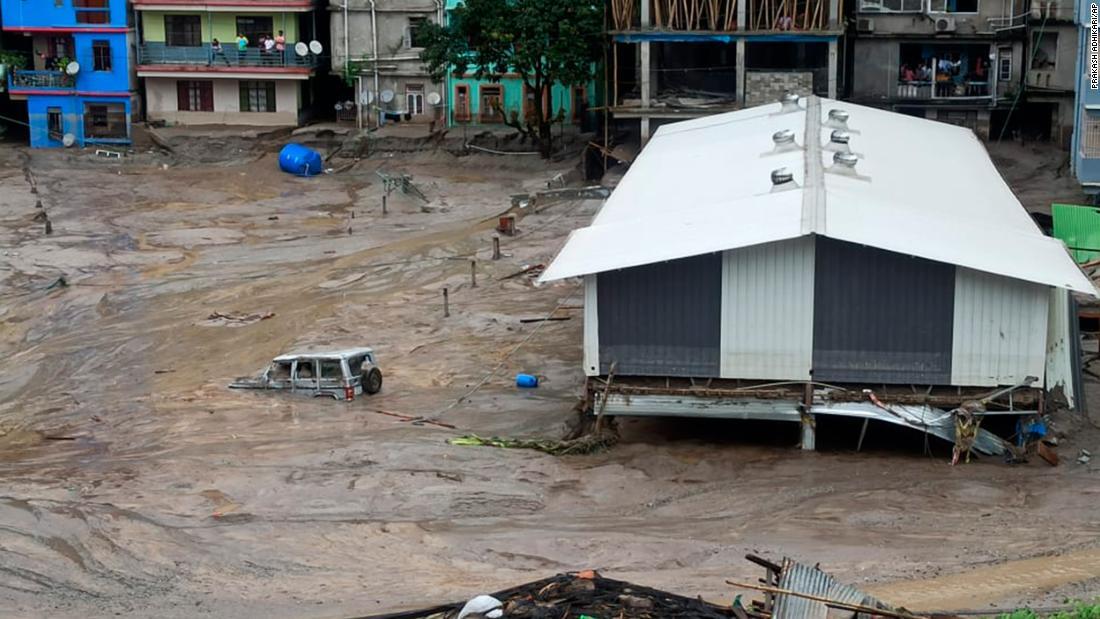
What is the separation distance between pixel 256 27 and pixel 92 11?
6173 millimetres

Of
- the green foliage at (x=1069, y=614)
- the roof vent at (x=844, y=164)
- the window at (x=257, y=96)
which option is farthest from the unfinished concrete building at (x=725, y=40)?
the green foliage at (x=1069, y=614)

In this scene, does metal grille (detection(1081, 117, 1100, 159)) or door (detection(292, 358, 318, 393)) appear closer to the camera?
door (detection(292, 358, 318, 393))

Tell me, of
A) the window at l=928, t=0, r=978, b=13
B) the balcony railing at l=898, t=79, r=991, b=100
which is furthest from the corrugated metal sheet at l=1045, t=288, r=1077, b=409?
the window at l=928, t=0, r=978, b=13

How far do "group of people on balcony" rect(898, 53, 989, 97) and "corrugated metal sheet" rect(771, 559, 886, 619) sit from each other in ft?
133

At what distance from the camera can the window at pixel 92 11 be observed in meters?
64.0

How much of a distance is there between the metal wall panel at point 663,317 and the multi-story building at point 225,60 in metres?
35.8

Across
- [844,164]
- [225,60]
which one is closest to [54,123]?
[225,60]

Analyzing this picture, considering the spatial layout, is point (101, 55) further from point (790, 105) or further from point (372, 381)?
point (372, 381)

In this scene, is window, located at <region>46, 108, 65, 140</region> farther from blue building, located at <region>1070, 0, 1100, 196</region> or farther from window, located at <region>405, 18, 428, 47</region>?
blue building, located at <region>1070, 0, 1100, 196</region>

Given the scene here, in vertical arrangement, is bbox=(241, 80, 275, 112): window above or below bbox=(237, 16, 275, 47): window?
below

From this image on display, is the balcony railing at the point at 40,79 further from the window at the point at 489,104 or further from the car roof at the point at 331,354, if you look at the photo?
the car roof at the point at 331,354

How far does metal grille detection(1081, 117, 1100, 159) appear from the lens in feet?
149

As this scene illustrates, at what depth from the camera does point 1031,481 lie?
1096 inches

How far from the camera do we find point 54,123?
213ft
